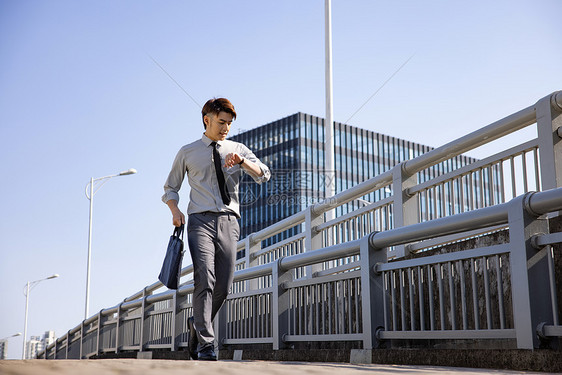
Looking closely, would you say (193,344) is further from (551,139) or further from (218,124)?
(551,139)

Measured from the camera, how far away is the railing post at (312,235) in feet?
28.5

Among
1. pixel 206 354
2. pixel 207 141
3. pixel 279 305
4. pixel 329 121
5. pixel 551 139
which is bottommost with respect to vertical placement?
pixel 206 354

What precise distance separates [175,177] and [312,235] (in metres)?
3.78

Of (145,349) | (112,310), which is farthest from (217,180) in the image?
(112,310)

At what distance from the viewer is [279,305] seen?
5.75 metres

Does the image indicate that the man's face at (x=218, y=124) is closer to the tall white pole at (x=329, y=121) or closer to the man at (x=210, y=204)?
the man at (x=210, y=204)

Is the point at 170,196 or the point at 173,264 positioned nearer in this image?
the point at 173,264

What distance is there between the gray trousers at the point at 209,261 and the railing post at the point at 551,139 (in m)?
2.27

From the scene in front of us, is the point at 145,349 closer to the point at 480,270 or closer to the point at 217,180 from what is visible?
the point at 217,180

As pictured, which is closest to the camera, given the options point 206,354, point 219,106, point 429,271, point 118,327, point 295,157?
point 429,271

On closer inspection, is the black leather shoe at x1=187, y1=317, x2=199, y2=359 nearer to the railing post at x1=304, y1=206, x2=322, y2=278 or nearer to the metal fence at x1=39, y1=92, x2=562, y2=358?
the metal fence at x1=39, y1=92, x2=562, y2=358

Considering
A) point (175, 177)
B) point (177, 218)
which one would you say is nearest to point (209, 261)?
point (177, 218)

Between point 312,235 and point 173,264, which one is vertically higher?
point 312,235

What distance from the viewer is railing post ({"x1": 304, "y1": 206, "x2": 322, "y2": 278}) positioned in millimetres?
8695
